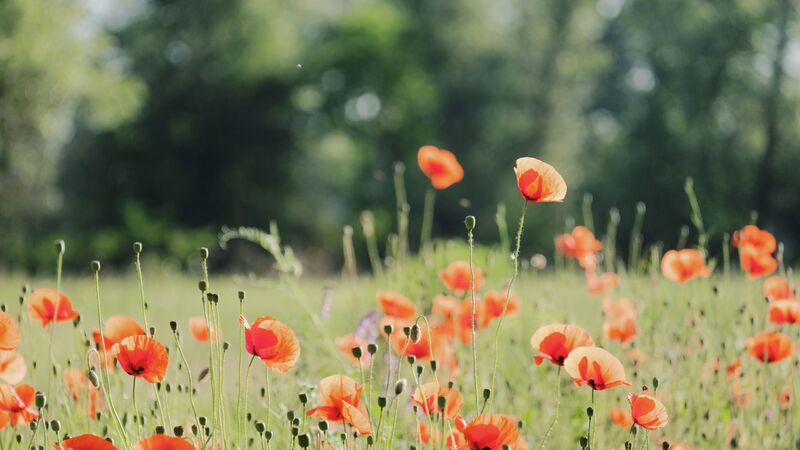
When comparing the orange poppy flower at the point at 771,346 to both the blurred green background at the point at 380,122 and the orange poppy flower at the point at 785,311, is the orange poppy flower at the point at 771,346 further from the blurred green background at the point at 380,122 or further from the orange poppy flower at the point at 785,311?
the blurred green background at the point at 380,122

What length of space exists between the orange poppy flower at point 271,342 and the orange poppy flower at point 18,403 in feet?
1.97

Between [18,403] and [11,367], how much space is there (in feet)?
0.63

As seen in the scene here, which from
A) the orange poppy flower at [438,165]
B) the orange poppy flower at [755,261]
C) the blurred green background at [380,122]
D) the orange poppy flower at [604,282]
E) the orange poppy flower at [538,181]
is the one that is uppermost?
the blurred green background at [380,122]

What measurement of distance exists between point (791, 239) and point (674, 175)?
3049mm

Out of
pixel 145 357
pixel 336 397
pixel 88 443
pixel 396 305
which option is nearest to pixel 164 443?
pixel 88 443

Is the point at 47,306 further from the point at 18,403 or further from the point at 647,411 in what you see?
the point at 647,411

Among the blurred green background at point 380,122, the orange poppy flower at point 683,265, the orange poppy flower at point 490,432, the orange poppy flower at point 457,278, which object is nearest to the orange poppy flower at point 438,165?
the orange poppy flower at point 457,278

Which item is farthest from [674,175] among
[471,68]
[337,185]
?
[337,185]

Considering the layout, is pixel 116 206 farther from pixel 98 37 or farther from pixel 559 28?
pixel 559 28

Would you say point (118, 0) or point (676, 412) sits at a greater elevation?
point (118, 0)

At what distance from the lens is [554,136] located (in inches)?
882

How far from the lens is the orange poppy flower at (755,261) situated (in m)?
2.73

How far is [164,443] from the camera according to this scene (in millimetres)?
1431

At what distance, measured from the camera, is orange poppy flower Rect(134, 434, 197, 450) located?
142cm
